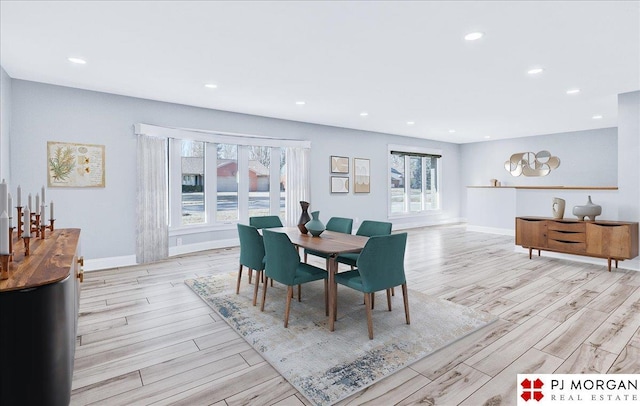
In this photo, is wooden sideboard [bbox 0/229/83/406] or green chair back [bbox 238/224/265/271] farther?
green chair back [bbox 238/224/265/271]

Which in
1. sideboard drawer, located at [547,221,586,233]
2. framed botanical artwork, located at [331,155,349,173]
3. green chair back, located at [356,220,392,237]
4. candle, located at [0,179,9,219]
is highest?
framed botanical artwork, located at [331,155,349,173]

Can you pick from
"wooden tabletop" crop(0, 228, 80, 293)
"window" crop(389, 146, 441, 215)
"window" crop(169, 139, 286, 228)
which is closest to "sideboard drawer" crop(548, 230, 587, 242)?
"window" crop(389, 146, 441, 215)

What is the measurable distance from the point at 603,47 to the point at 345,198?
5.14 meters

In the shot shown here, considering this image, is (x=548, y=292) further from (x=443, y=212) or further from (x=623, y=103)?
(x=443, y=212)

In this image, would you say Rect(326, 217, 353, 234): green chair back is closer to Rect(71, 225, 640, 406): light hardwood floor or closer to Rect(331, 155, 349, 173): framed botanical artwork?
Rect(71, 225, 640, 406): light hardwood floor

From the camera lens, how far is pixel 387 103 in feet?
17.5

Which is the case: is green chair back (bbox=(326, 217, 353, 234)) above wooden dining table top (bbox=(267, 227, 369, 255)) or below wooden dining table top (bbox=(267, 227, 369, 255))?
above

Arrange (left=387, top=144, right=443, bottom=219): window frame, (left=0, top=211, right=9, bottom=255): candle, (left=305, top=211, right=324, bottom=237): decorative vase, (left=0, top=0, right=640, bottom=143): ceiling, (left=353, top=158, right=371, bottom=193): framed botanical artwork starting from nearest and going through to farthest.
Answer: (left=0, top=211, right=9, bottom=255): candle → (left=0, top=0, right=640, bottom=143): ceiling → (left=305, top=211, right=324, bottom=237): decorative vase → (left=353, top=158, right=371, bottom=193): framed botanical artwork → (left=387, top=144, right=443, bottom=219): window frame

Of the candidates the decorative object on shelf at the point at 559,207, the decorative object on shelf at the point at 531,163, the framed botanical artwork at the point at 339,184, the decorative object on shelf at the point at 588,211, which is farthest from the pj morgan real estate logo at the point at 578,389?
the decorative object on shelf at the point at 531,163

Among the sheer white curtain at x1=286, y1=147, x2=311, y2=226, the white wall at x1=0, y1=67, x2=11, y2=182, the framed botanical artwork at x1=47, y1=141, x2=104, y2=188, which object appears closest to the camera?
the white wall at x1=0, y1=67, x2=11, y2=182

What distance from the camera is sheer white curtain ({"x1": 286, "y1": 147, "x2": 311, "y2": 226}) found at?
21.7ft

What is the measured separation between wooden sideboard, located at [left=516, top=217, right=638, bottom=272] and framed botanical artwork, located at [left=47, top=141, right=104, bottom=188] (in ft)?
21.7

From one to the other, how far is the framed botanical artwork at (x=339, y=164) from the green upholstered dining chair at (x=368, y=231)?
3573 mm

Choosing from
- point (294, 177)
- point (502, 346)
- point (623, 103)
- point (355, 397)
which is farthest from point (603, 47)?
point (294, 177)
